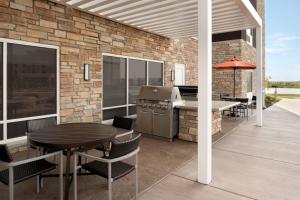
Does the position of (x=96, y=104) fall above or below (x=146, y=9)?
below

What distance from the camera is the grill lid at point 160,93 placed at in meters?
5.29

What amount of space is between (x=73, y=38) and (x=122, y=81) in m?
2.15

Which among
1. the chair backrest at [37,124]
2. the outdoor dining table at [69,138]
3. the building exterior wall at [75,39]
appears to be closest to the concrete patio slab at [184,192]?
the outdoor dining table at [69,138]

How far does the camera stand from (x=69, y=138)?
269 centimetres

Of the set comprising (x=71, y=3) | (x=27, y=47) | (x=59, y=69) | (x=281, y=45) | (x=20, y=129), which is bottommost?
(x=20, y=129)

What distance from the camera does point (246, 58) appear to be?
11.9m

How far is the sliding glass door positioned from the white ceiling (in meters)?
1.21

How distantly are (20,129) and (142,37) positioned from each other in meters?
4.85

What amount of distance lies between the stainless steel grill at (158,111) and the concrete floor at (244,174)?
117cm

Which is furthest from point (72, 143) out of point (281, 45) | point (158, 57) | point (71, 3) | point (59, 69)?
point (281, 45)

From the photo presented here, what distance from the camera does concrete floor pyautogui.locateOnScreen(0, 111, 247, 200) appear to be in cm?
281

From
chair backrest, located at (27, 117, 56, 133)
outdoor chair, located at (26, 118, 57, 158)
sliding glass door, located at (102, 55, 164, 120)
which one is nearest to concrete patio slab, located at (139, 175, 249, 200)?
outdoor chair, located at (26, 118, 57, 158)

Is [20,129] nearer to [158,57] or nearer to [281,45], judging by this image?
[158,57]

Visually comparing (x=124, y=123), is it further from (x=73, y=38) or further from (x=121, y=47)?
(x=121, y=47)
